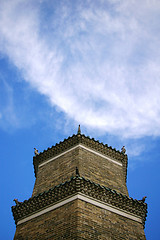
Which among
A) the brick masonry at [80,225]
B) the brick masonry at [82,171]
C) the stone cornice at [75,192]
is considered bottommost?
the brick masonry at [80,225]

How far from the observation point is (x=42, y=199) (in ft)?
44.8

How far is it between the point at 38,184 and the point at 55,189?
274 centimetres

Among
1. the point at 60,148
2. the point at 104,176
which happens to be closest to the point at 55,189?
the point at 104,176

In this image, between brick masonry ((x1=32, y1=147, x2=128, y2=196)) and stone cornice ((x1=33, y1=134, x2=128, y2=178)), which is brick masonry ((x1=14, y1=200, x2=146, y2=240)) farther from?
stone cornice ((x1=33, y1=134, x2=128, y2=178))

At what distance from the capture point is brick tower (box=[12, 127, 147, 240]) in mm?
11633

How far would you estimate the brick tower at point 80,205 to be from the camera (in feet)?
38.2

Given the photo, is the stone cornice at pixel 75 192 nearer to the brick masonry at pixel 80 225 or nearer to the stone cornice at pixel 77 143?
the brick masonry at pixel 80 225

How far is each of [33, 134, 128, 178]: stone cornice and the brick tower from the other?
0.37 m

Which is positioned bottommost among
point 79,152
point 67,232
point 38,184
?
point 67,232

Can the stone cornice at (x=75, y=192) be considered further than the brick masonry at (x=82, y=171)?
No

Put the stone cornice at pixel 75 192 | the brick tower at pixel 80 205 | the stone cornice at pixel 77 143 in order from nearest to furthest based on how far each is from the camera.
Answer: the brick tower at pixel 80 205 → the stone cornice at pixel 75 192 → the stone cornice at pixel 77 143

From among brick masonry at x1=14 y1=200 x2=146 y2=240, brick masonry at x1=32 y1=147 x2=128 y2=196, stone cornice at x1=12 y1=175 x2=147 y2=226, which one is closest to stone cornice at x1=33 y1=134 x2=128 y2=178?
brick masonry at x1=32 y1=147 x2=128 y2=196

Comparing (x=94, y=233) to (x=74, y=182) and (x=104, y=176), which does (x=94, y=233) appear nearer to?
(x=74, y=182)

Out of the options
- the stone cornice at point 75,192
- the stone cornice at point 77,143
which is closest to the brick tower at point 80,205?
the stone cornice at point 75,192
